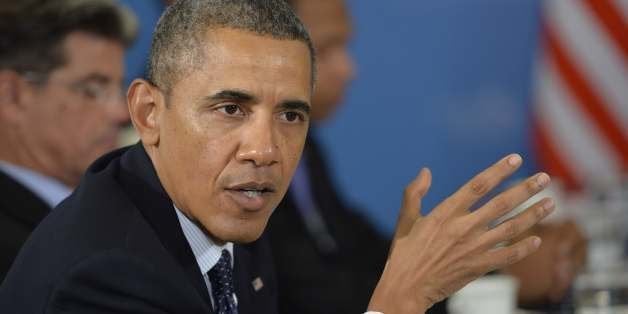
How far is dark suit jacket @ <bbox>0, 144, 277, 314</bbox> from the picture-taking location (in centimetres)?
106

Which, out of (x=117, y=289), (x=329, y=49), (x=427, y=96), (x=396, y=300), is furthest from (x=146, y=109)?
(x=427, y=96)

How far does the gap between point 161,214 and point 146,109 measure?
113mm

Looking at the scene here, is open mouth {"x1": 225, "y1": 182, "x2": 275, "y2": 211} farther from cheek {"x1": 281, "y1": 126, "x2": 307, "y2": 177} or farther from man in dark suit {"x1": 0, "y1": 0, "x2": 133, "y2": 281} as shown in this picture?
man in dark suit {"x1": 0, "y1": 0, "x2": 133, "y2": 281}

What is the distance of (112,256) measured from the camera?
1.07m

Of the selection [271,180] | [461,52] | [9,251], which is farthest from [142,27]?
[271,180]

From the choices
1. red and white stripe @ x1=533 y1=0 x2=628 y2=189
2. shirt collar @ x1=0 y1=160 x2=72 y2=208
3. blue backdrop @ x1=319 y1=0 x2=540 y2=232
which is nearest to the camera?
shirt collar @ x1=0 y1=160 x2=72 y2=208

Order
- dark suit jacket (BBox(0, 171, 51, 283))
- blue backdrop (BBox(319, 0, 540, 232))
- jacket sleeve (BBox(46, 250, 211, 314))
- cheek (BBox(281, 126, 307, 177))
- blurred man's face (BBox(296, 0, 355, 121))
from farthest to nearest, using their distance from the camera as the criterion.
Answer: blue backdrop (BBox(319, 0, 540, 232))
blurred man's face (BBox(296, 0, 355, 121))
dark suit jacket (BBox(0, 171, 51, 283))
cheek (BBox(281, 126, 307, 177))
jacket sleeve (BBox(46, 250, 211, 314))

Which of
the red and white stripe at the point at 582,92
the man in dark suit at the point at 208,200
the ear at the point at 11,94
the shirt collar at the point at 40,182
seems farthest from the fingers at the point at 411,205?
the red and white stripe at the point at 582,92

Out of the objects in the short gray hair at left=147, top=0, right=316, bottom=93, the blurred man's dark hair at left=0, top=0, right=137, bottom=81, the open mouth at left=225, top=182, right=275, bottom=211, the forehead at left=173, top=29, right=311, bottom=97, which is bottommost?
the open mouth at left=225, top=182, right=275, bottom=211

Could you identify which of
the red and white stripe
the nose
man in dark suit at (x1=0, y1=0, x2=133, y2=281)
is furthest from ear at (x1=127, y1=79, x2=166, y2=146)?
the red and white stripe

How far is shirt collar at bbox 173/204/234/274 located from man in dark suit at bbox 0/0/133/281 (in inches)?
29.6

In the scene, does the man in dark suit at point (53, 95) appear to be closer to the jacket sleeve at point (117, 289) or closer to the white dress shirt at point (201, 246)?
the white dress shirt at point (201, 246)

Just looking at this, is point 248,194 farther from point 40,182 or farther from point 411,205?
point 40,182

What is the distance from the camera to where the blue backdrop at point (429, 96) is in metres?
2.70
